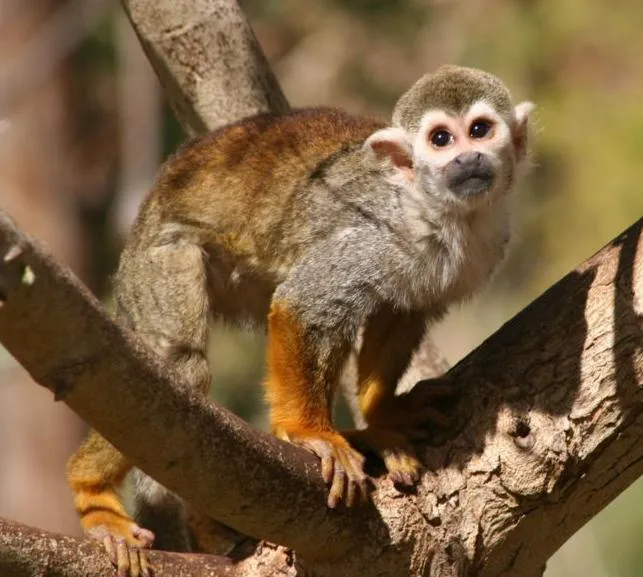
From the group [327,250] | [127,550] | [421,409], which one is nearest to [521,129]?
[327,250]

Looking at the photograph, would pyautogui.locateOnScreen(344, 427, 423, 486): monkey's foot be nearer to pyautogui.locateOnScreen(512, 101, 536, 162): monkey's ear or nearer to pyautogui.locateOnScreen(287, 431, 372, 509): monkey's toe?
pyautogui.locateOnScreen(287, 431, 372, 509): monkey's toe

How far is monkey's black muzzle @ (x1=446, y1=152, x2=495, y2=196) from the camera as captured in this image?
15.3 feet

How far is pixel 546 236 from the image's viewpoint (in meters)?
12.8

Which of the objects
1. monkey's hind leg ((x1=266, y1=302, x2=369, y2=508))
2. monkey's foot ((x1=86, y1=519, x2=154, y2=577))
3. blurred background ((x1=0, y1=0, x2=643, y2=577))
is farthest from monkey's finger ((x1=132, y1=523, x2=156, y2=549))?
blurred background ((x1=0, y1=0, x2=643, y2=577))

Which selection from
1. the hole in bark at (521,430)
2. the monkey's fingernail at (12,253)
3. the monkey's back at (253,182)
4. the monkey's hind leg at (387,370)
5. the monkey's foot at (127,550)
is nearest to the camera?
the monkey's fingernail at (12,253)

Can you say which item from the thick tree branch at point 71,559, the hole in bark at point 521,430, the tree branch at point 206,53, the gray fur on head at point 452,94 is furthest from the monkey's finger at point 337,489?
the tree branch at point 206,53

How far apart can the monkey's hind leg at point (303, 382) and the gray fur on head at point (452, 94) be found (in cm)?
95

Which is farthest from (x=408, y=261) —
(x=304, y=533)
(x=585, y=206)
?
(x=585, y=206)

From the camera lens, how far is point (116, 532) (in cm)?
434

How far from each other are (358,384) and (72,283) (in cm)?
254

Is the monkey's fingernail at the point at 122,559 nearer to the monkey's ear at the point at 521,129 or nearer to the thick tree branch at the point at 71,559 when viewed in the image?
the thick tree branch at the point at 71,559

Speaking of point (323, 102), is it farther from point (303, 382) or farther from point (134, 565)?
point (134, 565)

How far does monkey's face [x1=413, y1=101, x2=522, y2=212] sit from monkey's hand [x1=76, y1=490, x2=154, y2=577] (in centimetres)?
174

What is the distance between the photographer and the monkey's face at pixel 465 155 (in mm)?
4668
